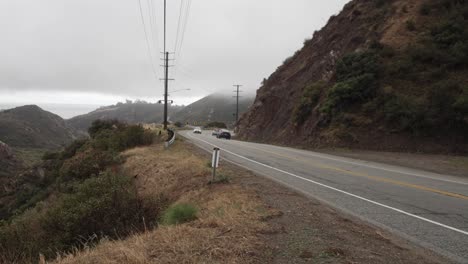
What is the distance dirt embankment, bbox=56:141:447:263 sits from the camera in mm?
5285

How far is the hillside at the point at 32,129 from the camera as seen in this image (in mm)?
142750

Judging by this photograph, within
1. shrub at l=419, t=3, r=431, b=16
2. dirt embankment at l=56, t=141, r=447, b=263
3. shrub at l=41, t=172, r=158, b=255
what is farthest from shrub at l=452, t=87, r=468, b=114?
shrub at l=41, t=172, r=158, b=255

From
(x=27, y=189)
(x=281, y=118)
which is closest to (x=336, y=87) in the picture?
(x=281, y=118)

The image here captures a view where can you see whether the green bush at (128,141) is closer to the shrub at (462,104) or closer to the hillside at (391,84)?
the hillside at (391,84)

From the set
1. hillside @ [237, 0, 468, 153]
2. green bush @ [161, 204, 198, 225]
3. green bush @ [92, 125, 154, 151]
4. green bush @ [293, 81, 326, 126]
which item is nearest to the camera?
green bush @ [161, 204, 198, 225]

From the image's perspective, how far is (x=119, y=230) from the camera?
917 cm

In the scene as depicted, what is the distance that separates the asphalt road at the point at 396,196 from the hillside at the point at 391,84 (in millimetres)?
6737

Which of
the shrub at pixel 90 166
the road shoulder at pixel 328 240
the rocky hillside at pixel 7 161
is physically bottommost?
the rocky hillside at pixel 7 161

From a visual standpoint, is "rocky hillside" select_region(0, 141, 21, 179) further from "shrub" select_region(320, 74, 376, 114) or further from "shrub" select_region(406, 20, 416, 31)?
"shrub" select_region(406, 20, 416, 31)

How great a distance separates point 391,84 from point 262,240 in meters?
23.1

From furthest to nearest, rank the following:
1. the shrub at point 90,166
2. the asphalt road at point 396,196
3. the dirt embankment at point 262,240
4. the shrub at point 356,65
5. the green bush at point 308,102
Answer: the green bush at point 308,102 → the shrub at point 356,65 → the shrub at point 90,166 → the asphalt road at point 396,196 → the dirt embankment at point 262,240

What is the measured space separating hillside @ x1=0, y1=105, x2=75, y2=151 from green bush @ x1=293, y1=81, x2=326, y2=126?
113014 mm

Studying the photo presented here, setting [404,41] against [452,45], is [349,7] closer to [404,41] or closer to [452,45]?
[404,41]

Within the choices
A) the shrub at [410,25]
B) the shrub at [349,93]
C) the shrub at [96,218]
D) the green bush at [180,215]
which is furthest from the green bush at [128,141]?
the shrub at [410,25]
